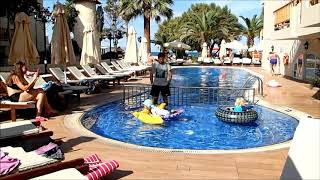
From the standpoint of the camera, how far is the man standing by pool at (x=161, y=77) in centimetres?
1100

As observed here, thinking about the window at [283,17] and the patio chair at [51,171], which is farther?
the window at [283,17]

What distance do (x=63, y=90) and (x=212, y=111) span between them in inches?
197

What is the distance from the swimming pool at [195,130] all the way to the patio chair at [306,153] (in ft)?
14.1

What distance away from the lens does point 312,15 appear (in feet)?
48.4

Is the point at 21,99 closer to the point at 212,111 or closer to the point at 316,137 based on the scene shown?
the point at 212,111

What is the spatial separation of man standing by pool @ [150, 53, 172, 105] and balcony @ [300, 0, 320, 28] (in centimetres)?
672

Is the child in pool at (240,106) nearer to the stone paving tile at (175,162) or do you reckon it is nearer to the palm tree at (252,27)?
the stone paving tile at (175,162)

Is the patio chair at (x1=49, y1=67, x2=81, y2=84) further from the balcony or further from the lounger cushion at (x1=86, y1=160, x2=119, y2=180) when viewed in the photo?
the lounger cushion at (x1=86, y1=160, x2=119, y2=180)

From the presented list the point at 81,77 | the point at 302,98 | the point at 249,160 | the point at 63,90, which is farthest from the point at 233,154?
the point at 81,77

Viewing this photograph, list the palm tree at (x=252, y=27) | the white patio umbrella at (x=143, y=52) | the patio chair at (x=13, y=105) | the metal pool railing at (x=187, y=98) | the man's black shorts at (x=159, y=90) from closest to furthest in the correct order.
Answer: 1. the patio chair at (x=13, y=105)
2. the man's black shorts at (x=159, y=90)
3. the metal pool railing at (x=187, y=98)
4. the white patio umbrella at (x=143, y=52)
5. the palm tree at (x=252, y=27)

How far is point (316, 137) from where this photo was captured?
3.91 metres

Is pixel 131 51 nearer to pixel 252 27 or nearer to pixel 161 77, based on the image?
pixel 161 77

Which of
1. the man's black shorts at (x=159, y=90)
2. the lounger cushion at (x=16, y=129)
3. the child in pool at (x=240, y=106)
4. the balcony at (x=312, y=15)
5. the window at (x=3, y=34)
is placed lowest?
the child in pool at (x=240, y=106)

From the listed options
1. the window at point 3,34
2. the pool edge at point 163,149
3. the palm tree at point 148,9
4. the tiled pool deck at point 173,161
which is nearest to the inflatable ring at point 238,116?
the pool edge at point 163,149
